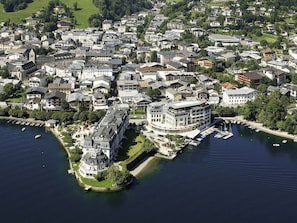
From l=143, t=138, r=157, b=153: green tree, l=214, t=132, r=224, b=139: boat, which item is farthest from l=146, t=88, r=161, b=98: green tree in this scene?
l=143, t=138, r=157, b=153: green tree

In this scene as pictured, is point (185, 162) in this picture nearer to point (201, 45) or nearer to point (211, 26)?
point (201, 45)

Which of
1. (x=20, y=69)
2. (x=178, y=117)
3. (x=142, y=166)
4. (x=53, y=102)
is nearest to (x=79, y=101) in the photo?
(x=53, y=102)

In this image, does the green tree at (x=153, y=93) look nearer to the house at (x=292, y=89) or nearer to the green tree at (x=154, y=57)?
the house at (x=292, y=89)

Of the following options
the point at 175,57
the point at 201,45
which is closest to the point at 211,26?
the point at 201,45

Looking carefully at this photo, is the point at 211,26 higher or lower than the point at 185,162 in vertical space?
higher

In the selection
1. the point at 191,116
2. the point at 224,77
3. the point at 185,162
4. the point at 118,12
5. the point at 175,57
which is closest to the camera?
the point at 185,162

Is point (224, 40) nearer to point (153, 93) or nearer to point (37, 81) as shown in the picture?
point (153, 93)

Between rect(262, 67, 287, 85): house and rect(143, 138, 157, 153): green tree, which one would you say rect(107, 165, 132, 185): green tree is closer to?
rect(143, 138, 157, 153): green tree
